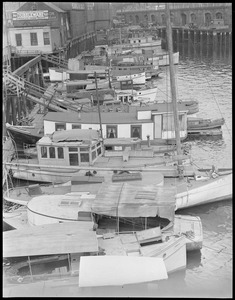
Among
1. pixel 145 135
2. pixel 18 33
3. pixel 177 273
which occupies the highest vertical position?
pixel 18 33

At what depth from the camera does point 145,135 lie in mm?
24516

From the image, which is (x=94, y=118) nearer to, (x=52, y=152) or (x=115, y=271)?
(x=52, y=152)

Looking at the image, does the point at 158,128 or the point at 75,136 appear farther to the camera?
the point at 158,128

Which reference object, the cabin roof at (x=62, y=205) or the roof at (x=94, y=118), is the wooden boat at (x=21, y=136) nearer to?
the roof at (x=94, y=118)

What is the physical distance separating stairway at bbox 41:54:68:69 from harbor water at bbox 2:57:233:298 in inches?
468

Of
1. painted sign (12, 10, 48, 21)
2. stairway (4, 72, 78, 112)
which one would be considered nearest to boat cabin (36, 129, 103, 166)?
stairway (4, 72, 78, 112)

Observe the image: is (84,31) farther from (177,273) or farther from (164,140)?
(177,273)

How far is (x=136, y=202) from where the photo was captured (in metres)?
15.1

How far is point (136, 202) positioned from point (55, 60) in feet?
142

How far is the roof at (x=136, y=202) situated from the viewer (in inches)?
586

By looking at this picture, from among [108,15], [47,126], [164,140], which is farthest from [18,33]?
[108,15]

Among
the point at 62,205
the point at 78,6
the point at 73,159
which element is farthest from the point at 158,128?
the point at 78,6

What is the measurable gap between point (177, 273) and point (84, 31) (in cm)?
7113

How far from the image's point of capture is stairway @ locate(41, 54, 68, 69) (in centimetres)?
5217
